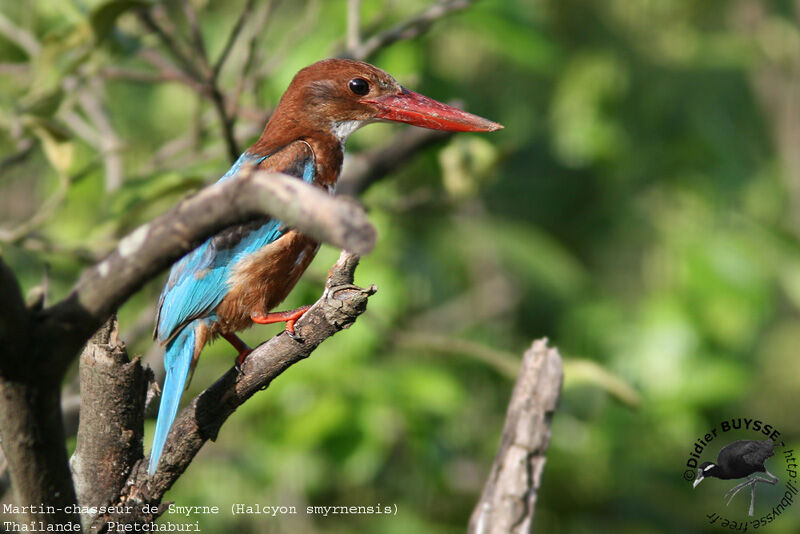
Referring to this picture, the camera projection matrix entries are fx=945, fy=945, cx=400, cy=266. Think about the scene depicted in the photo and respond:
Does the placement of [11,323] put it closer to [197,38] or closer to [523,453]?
[523,453]

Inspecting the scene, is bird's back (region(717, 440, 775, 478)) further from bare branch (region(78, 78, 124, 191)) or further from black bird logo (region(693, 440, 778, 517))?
bare branch (region(78, 78, 124, 191))

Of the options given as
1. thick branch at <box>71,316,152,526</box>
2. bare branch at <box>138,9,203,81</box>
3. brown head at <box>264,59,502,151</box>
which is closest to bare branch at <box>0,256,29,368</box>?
thick branch at <box>71,316,152,526</box>

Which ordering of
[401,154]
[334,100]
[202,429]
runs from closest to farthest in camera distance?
[202,429] < [334,100] < [401,154]

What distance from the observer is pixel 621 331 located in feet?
14.2

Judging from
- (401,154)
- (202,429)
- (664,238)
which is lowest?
(202,429)

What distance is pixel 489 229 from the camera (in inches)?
187

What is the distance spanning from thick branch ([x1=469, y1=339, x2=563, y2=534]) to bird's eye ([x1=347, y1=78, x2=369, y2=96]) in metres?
1.07

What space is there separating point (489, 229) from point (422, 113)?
7.09ft

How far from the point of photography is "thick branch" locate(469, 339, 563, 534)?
1846 millimetres

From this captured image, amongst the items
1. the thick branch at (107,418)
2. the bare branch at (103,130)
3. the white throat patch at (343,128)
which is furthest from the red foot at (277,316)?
the bare branch at (103,130)

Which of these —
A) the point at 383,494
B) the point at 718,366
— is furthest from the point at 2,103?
the point at 718,366

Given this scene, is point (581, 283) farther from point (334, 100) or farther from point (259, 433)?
point (334, 100)

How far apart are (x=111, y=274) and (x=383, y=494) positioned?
3494 mm

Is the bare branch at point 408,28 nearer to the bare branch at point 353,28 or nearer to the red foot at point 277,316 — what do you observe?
the bare branch at point 353,28
